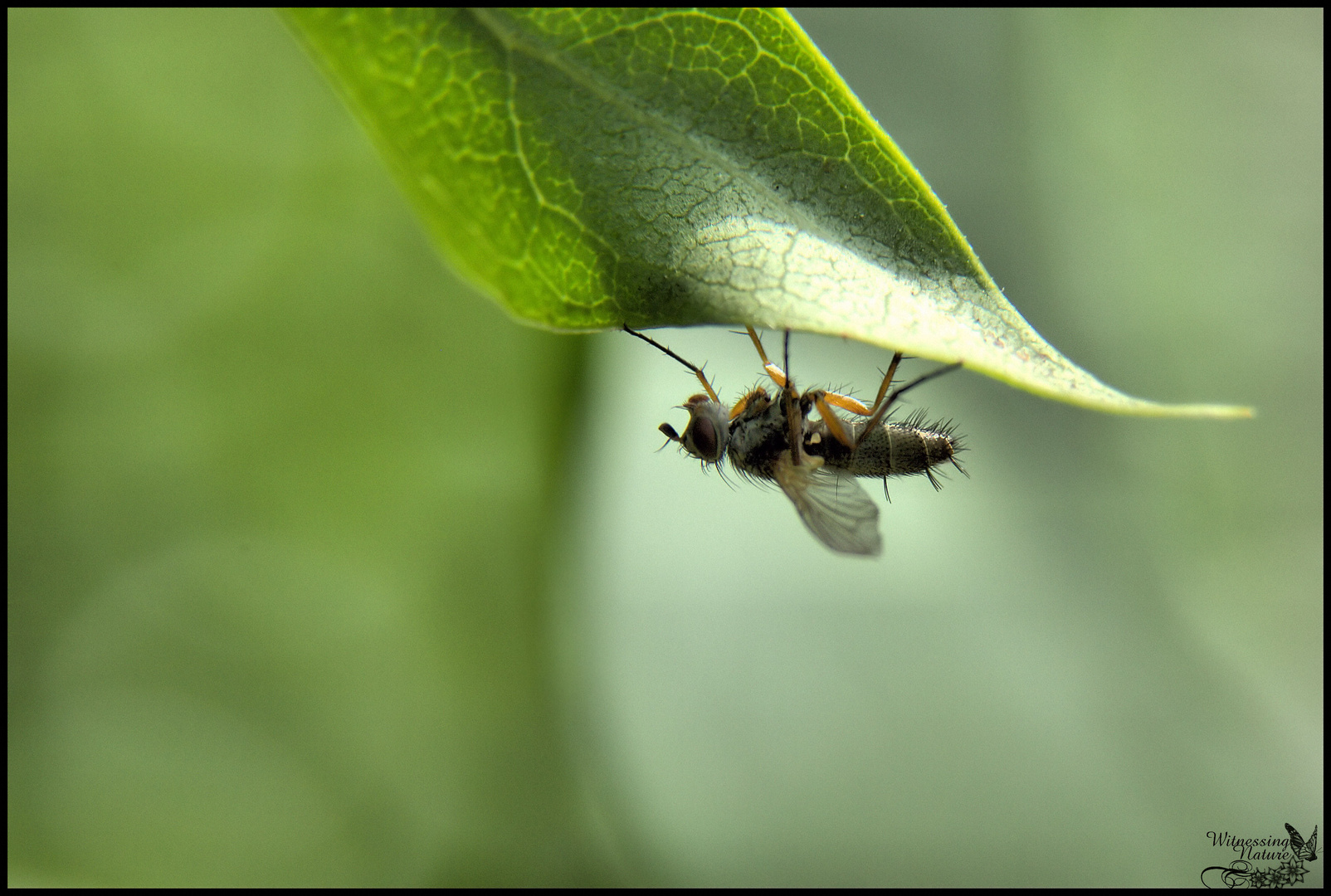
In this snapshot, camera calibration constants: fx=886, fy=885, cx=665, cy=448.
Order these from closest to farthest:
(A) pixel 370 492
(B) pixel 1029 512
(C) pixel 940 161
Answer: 1. (B) pixel 1029 512
2. (C) pixel 940 161
3. (A) pixel 370 492

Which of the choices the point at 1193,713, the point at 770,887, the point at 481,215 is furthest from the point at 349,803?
the point at 481,215

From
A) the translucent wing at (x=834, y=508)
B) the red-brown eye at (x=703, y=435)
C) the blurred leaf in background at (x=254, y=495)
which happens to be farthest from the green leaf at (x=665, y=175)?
the blurred leaf in background at (x=254, y=495)

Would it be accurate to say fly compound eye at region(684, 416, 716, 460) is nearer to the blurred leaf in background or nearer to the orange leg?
the orange leg

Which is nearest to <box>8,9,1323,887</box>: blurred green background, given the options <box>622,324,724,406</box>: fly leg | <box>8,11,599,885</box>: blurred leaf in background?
<box>8,11,599,885</box>: blurred leaf in background

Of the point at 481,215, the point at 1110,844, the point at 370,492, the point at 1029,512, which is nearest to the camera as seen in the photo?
the point at 481,215

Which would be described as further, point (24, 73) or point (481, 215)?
point (24, 73)

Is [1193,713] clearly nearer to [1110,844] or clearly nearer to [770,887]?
[1110,844]

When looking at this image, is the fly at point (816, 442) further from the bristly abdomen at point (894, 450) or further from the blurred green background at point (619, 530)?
the blurred green background at point (619, 530)
